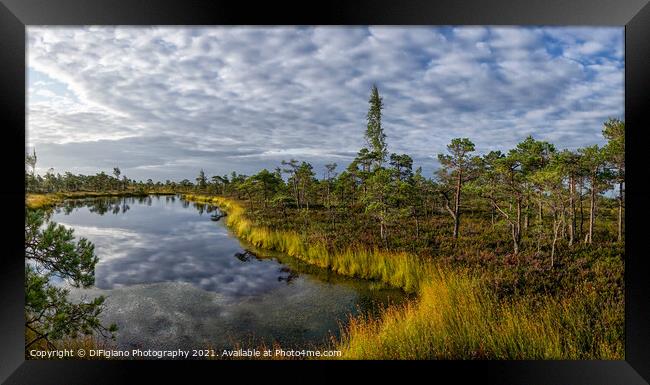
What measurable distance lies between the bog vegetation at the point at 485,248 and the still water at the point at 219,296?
63 centimetres

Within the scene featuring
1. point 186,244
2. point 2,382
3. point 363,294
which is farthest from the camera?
point 186,244

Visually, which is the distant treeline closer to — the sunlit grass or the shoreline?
the shoreline

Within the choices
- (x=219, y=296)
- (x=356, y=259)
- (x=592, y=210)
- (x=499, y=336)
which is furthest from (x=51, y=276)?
(x=592, y=210)

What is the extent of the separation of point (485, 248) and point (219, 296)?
6.21 meters

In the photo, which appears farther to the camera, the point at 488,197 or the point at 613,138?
the point at 488,197

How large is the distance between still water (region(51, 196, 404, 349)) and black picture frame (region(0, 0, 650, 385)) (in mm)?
1131

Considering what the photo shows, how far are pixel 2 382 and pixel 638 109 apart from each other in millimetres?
8006

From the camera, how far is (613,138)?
4910 mm

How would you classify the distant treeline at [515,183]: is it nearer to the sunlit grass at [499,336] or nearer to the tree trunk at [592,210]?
the tree trunk at [592,210]
